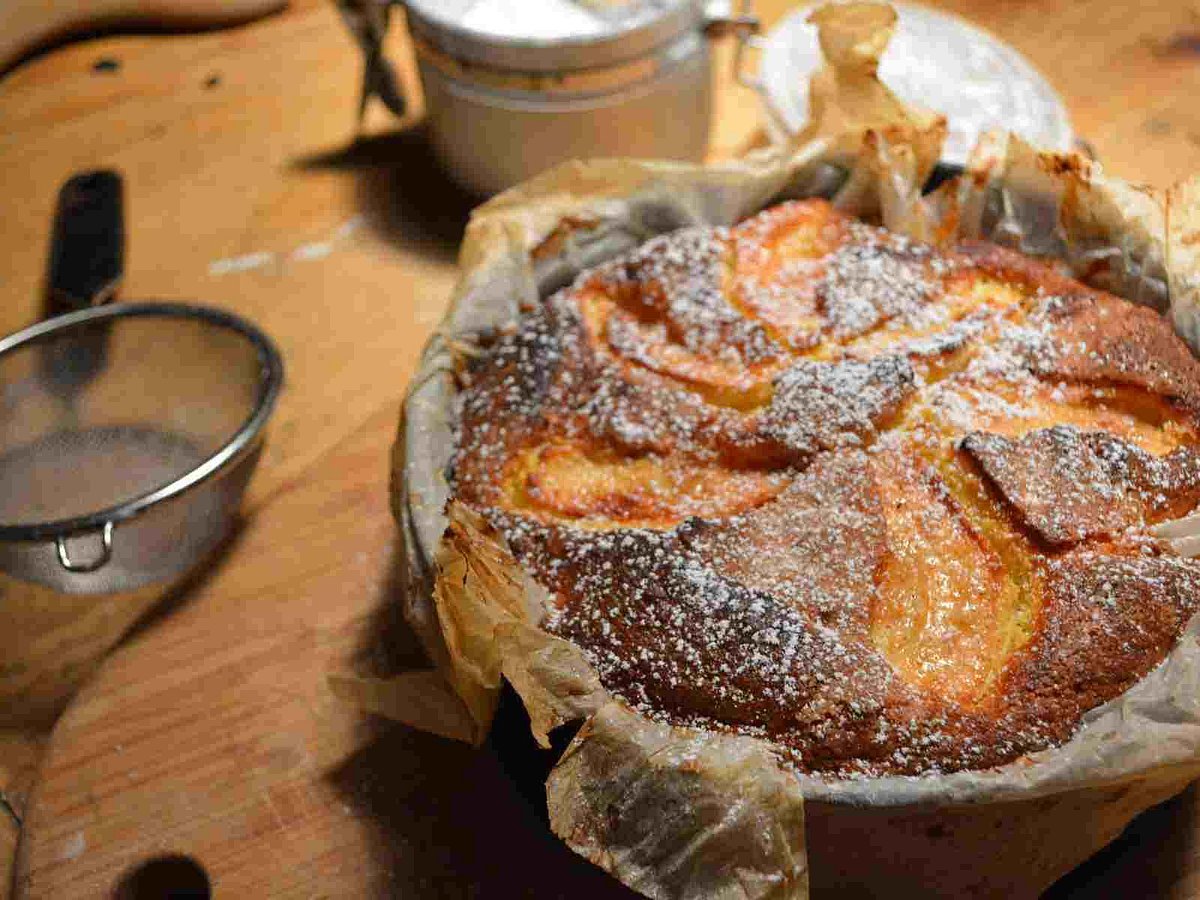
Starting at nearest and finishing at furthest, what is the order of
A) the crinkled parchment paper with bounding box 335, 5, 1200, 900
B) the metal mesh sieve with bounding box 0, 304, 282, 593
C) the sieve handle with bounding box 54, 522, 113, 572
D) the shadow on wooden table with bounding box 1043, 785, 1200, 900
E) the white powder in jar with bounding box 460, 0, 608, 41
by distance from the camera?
1. the crinkled parchment paper with bounding box 335, 5, 1200, 900
2. the shadow on wooden table with bounding box 1043, 785, 1200, 900
3. the sieve handle with bounding box 54, 522, 113, 572
4. the metal mesh sieve with bounding box 0, 304, 282, 593
5. the white powder in jar with bounding box 460, 0, 608, 41

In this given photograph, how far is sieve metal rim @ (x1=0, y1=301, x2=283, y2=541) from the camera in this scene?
1.35 m

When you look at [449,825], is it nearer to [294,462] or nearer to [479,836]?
[479,836]

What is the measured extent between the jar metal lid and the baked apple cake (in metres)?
0.46

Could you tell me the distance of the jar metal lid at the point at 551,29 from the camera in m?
1.69

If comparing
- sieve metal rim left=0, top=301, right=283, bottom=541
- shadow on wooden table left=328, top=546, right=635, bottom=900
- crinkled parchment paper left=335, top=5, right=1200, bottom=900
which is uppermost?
crinkled parchment paper left=335, top=5, right=1200, bottom=900

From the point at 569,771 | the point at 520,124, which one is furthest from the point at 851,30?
the point at 569,771

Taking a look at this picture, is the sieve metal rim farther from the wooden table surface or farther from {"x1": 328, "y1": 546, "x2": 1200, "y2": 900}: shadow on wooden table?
{"x1": 328, "y1": 546, "x2": 1200, "y2": 900}: shadow on wooden table

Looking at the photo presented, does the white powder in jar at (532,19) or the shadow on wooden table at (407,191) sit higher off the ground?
→ the white powder in jar at (532,19)

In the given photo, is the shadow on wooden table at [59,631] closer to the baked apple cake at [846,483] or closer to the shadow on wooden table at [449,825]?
the shadow on wooden table at [449,825]

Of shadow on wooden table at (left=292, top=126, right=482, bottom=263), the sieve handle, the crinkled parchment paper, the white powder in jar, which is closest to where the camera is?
the crinkled parchment paper

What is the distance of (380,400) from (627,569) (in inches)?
27.3

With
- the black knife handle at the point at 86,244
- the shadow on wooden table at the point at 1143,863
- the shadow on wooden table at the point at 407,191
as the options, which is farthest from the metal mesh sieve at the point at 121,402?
the shadow on wooden table at the point at 1143,863

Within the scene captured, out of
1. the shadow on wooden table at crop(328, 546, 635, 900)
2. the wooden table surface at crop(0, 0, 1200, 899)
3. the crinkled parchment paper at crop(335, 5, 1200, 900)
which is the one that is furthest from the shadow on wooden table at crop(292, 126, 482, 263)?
the shadow on wooden table at crop(328, 546, 635, 900)

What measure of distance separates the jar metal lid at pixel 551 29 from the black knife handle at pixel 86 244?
0.58 meters
